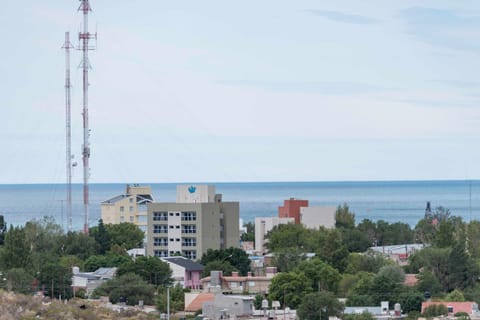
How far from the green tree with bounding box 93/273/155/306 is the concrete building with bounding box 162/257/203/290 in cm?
532

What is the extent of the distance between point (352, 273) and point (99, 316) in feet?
74.4

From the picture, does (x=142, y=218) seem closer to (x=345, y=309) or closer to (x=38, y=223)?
(x=38, y=223)

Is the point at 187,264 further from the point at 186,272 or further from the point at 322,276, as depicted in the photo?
the point at 322,276

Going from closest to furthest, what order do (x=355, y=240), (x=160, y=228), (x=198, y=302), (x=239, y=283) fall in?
(x=198, y=302)
(x=239, y=283)
(x=160, y=228)
(x=355, y=240)

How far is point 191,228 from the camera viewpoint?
208 feet

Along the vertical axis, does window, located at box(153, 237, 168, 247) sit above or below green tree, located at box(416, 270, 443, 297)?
above

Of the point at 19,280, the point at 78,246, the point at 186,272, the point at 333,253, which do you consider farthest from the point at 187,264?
the point at 19,280

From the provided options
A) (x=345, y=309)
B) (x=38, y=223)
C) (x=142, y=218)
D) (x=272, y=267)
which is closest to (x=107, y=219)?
(x=142, y=218)

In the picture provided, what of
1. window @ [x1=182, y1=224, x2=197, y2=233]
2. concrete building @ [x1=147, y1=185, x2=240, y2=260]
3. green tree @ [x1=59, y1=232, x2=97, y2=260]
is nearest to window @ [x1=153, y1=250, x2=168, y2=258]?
concrete building @ [x1=147, y1=185, x2=240, y2=260]

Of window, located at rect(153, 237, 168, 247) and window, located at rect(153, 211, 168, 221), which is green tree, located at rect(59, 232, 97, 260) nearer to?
window, located at rect(153, 237, 168, 247)

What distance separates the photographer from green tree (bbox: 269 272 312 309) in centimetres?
4345

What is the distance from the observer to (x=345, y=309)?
1593 inches

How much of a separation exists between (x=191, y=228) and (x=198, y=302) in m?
21.2

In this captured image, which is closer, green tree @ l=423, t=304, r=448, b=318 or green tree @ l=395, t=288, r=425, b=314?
green tree @ l=423, t=304, r=448, b=318
